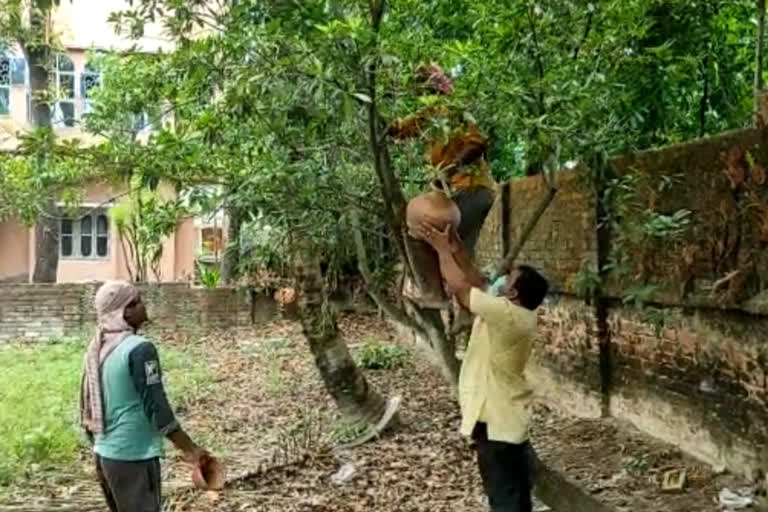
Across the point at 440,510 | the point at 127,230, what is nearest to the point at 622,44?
the point at 440,510

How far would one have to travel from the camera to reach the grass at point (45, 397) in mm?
6926

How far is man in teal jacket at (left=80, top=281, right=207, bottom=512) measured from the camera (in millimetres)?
3920

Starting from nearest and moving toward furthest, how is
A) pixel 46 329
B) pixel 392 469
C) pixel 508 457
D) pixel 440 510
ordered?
pixel 508 457
pixel 440 510
pixel 392 469
pixel 46 329

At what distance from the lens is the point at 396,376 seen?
10.5 metres

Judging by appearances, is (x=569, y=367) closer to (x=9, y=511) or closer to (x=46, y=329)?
(x=9, y=511)

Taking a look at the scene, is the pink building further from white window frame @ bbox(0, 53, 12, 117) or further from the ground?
the ground

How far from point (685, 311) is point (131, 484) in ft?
11.1

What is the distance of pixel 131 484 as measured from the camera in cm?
399

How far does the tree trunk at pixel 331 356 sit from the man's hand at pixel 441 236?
3.45 meters

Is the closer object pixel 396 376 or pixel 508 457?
pixel 508 457

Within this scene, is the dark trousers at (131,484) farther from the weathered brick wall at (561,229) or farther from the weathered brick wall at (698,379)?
the weathered brick wall at (561,229)

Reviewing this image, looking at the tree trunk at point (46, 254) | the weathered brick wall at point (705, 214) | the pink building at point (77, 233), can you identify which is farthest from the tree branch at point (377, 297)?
the pink building at point (77, 233)

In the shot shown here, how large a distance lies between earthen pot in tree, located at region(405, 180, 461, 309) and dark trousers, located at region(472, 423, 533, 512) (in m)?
0.83

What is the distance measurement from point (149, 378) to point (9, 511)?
229 centimetres
